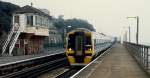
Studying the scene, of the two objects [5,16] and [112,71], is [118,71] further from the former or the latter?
[5,16]

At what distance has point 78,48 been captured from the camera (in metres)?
28.1

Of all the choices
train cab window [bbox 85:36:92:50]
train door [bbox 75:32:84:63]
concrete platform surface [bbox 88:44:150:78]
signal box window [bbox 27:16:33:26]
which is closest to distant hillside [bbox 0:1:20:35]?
signal box window [bbox 27:16:33:26]

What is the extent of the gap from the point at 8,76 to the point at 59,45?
52.2 meters

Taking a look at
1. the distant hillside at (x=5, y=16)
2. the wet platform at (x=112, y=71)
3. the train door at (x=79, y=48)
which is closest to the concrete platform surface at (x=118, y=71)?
the wet platform at (x=112, y=71)

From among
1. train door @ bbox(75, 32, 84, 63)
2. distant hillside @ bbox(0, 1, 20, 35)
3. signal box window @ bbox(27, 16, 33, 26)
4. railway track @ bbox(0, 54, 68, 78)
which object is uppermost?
distant hillside @ bbox(0, 1, 20, 35)

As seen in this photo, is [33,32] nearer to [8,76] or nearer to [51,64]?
[51,64]

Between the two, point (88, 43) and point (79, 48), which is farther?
point (88, 43)

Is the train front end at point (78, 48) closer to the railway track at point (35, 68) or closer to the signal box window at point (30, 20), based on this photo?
the railway track at point (35, 68)

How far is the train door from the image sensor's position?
28062mm

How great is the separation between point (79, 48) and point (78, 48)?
0.26ft

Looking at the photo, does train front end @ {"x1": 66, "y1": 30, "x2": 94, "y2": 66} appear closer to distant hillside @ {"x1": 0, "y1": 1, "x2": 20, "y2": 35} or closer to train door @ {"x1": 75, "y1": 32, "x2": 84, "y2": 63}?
train door @ {"x1": 75, "y1": 32, "x2": 84, "y2": 63}

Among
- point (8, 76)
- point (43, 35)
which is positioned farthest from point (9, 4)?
point (8, 76)

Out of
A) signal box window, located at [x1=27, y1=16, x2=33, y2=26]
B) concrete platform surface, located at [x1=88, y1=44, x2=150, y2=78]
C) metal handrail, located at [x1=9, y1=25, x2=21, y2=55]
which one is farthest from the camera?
signal box window, located at [x1=27, y1=16, x2=33, y2=26]

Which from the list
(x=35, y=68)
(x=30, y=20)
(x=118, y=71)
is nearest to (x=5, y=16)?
(x=30, y=20)
